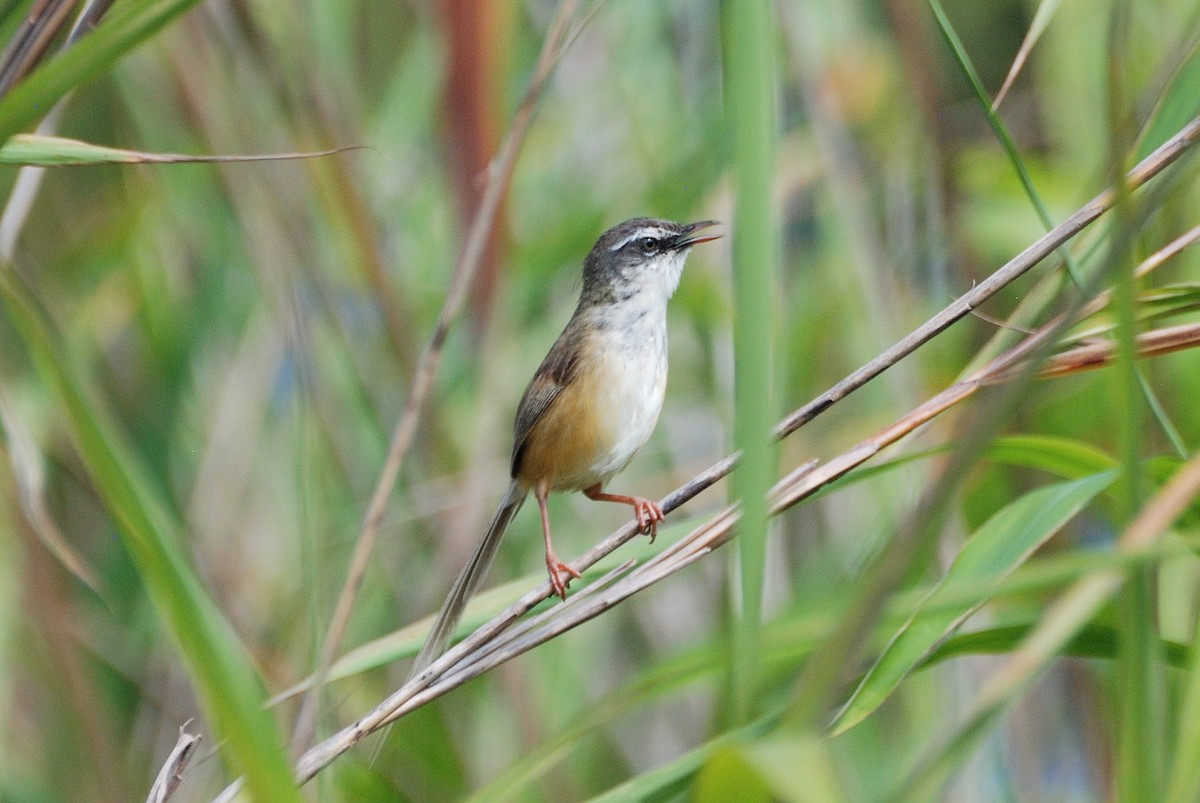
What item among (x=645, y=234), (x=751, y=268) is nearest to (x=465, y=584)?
(x=645, y=234)

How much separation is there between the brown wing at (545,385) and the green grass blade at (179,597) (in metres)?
2.04

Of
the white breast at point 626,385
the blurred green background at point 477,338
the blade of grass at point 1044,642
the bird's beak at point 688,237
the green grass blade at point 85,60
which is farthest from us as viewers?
the bird's beak at point 688,237

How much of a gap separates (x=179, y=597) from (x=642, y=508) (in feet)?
5.43

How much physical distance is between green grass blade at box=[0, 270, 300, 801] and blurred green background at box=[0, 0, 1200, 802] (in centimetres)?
117

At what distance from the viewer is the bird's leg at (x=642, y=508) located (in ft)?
6.95

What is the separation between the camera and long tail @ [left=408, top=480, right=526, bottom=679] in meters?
2.01

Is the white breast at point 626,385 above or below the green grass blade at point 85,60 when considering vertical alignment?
below

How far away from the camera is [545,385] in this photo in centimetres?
324

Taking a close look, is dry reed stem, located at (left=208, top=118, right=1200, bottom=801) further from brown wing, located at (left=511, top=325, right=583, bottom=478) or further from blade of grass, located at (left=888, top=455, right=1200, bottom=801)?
brown wing, located at (left=511, top=325, right=583, bottom=478)

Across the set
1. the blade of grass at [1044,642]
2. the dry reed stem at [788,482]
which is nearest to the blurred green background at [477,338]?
the dry reed stem at [788,482]

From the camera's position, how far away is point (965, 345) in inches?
150

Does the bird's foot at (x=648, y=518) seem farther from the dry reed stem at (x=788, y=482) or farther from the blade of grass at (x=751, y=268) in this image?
the blade of grass at (x=751, y=268)

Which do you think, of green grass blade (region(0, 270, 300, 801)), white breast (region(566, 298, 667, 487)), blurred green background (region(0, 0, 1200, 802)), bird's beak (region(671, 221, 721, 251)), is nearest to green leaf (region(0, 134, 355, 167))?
green grass blade (region(0, 270, 300, 801))

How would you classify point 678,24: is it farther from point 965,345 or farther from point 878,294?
point 965,345
